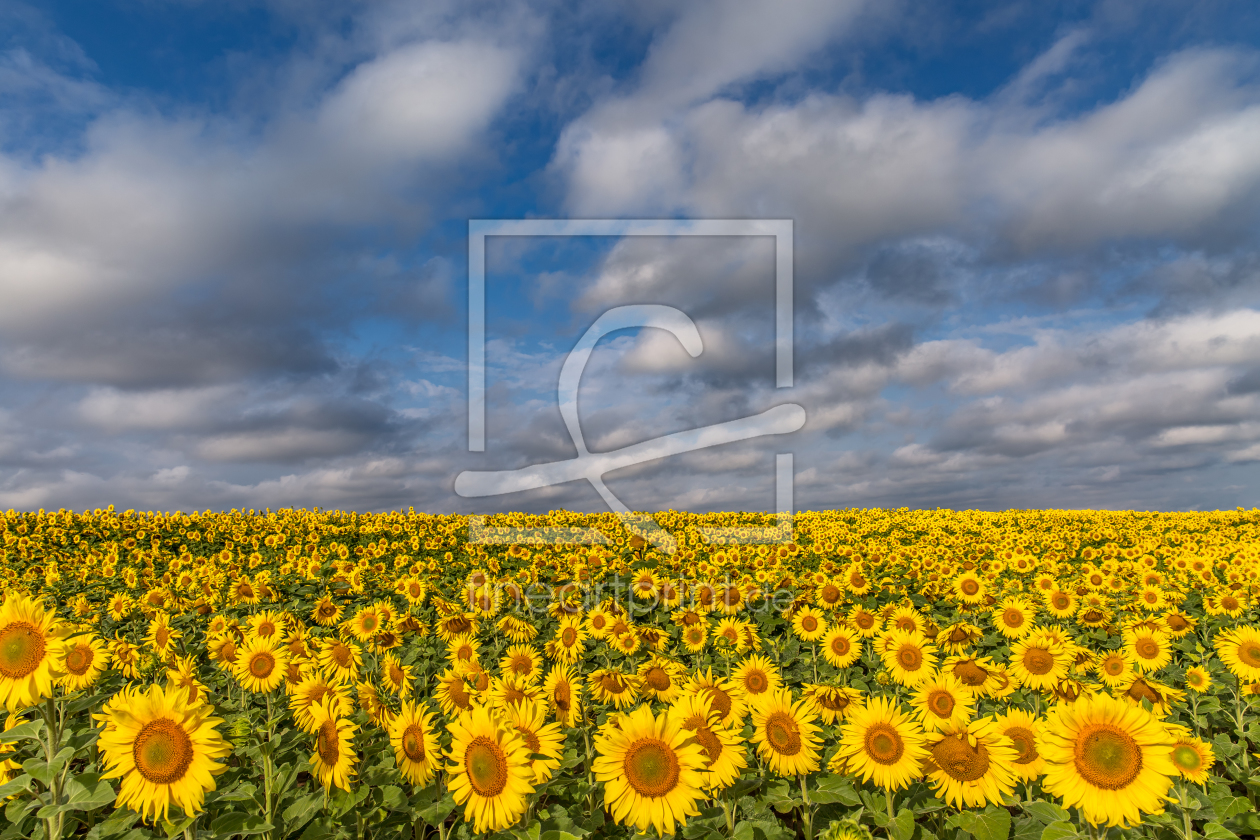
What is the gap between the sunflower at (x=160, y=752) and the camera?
12.5 feet

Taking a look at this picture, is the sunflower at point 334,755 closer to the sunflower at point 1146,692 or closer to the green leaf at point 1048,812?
the green leaf at point 1048,812

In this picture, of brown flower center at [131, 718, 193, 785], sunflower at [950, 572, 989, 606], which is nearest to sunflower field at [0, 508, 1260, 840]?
brown flower center at [131, 718, 193, 785]

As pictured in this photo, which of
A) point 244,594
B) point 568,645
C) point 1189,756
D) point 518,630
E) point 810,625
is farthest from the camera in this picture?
point 244,594

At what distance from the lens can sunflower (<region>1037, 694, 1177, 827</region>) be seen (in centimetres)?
415

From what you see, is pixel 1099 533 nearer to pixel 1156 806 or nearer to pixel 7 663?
pixel 1156 806

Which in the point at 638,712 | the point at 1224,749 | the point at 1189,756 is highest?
the point at 638,712

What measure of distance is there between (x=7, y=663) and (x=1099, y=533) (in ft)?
108

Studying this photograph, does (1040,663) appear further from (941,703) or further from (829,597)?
(829,597)

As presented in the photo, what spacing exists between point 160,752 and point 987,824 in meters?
5.22

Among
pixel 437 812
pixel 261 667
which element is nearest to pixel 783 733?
pixel 437 812

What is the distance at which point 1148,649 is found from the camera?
9.12m

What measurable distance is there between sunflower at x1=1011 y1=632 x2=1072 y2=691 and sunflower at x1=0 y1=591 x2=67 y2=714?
8.91m

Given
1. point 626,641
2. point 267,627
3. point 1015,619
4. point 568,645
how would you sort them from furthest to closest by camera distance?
point 1015,619, point 626,641, point 568,645, point 267,627

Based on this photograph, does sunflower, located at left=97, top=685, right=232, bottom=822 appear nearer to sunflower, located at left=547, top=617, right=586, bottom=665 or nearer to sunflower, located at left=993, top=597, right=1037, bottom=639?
sunflower, located at left=547, top=617, right=586, bottom=665
